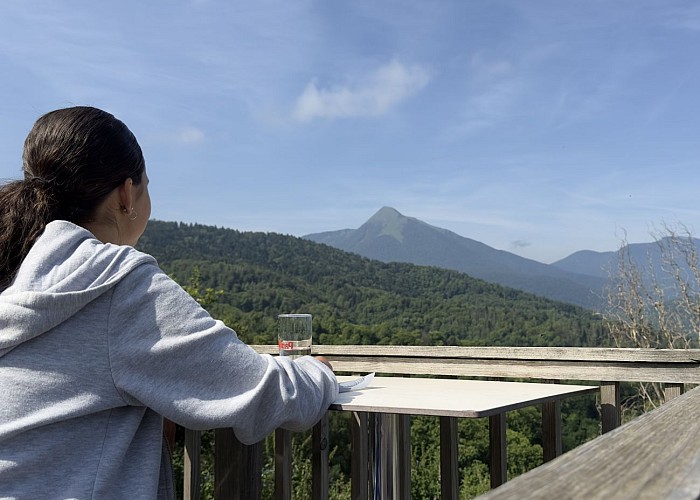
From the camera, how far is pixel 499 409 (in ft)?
4.05

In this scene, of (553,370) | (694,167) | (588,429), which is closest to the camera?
(553,370)

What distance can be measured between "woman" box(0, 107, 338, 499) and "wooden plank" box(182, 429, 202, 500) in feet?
2.12

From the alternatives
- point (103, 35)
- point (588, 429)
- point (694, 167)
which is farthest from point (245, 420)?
point (694, 167)

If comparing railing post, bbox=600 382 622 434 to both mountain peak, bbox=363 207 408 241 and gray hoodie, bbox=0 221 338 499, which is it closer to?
gray hoodie, bbox=0 221 338 499

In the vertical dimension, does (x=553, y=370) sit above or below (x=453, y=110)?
below

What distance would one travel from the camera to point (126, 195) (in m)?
1.29

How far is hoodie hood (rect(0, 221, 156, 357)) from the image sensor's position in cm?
106

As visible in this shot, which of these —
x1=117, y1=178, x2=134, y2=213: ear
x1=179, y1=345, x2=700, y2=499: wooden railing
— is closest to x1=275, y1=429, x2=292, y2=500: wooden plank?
x1=179, y1=345, x2=700, y2=499: wooden railing

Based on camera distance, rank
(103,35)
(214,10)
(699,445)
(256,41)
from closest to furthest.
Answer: (699,445) → (214,10) → (103,35) → (256,41)

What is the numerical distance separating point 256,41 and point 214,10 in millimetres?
6646

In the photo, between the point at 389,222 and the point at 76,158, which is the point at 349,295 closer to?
the point at 76,158

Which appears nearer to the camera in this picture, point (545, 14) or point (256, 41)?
point (256, 41)

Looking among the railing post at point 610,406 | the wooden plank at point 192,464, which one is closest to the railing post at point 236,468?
the wooden plank at point 192,464

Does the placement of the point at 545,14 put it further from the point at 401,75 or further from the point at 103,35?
the point at 103,35
